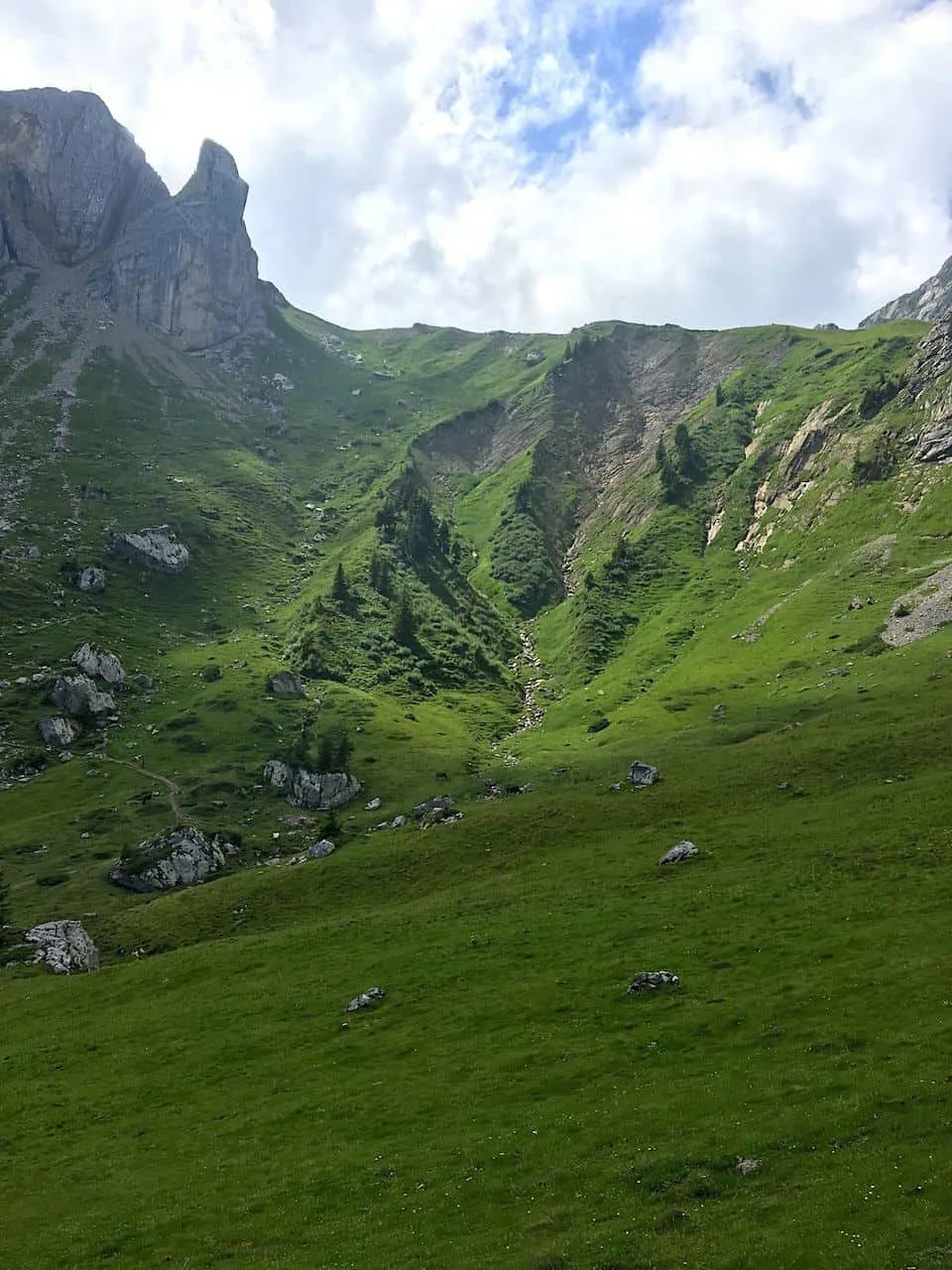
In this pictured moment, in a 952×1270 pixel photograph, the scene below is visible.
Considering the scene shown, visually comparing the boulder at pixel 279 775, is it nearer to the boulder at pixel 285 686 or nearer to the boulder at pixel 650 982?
the boulder at pixel 285 686

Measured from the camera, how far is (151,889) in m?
106

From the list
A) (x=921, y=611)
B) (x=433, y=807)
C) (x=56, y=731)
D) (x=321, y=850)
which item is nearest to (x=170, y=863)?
(x=321, y=850)

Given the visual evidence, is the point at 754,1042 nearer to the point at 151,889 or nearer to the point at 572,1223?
the point at 572,1223

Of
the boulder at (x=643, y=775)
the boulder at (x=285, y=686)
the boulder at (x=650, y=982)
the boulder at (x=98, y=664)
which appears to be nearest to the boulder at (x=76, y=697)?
the boulder at (x=98, y=664)

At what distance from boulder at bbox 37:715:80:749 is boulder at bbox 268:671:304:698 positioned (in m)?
40.7

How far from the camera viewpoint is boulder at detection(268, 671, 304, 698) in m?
183

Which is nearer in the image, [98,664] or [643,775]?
[643,775]

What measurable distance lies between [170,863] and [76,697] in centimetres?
7304

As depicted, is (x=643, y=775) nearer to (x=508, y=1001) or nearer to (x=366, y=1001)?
(x=508, y=1001)

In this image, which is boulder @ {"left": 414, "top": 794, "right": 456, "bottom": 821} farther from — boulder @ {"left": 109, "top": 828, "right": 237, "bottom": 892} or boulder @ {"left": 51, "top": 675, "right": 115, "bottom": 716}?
boulder @ {"left": 51, "top": 675, "right": 115, "bottom": 716}

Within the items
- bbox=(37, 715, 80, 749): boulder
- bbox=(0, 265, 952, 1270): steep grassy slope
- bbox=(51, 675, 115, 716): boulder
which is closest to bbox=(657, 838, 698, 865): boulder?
bbox=(0, 265, 952, 1270): steep grassy slope

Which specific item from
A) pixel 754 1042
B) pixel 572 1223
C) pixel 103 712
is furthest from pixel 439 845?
pixel 103 712

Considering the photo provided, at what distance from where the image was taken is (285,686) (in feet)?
606

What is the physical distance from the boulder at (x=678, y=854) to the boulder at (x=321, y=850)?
147ft
